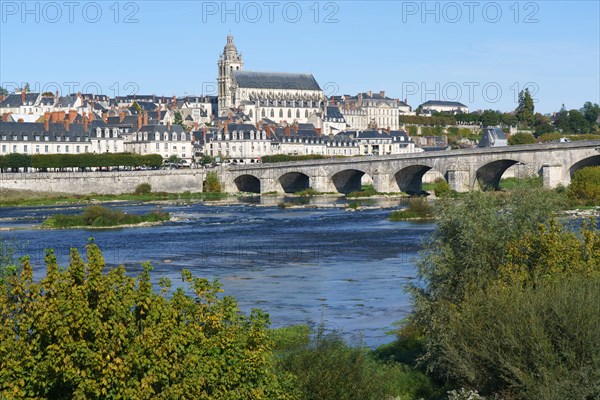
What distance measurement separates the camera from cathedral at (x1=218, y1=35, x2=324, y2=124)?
156 m

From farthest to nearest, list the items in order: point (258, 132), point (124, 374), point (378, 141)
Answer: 1. point (378, 141)
2. point (258, 132)
3. point (124, 374)

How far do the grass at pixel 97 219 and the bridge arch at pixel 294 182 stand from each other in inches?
1274

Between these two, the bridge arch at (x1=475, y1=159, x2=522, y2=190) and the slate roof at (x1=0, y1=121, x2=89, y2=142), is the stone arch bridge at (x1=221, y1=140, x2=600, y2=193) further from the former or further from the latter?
the slate roof at (x1=0, y1=121, x2=89, y2=142)

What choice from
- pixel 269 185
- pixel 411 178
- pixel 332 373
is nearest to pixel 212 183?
pixel 269 185

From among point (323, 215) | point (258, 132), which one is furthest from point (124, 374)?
point (258, 132)

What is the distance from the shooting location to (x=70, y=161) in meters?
92.6

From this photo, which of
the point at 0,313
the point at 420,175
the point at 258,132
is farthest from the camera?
the point at 258,132

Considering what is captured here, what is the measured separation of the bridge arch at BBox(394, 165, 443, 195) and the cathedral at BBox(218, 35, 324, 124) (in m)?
64.2

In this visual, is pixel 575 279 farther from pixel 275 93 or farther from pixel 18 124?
pixel 275 93

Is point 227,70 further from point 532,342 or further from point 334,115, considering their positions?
point 532,342

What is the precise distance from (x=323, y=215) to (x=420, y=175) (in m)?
24.1

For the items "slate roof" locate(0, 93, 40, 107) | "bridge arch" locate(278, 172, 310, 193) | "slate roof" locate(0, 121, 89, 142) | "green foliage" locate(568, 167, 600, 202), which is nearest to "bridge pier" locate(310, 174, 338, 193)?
"bridge arch" locate(278, 172, 310, 193)

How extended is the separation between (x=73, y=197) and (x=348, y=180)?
2390 centimetres

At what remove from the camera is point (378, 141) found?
129 m
